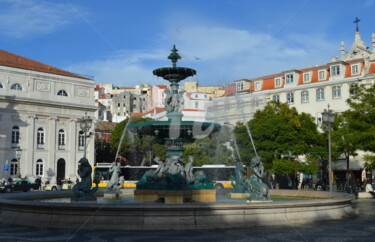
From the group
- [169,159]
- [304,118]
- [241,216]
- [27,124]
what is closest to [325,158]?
[304,118]

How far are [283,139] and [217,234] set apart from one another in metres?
29.6

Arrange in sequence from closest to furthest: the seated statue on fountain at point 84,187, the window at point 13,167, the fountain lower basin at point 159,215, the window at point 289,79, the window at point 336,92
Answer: the fountain lower basin at point 159,215
the seated statue on fountain at point 84,187
the window at point 336,92
the window at point 13,167
the window at point 289,79

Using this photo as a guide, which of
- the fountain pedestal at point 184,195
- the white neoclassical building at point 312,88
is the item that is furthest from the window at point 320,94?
the fountain pedestal at point 184,195

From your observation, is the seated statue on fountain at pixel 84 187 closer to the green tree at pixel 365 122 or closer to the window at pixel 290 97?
the green tree at pixel 365 122

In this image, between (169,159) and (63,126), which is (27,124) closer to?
(63,126)

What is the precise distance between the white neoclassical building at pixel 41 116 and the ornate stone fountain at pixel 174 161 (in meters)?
34.3

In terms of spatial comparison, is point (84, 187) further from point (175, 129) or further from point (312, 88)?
point (312, 88)

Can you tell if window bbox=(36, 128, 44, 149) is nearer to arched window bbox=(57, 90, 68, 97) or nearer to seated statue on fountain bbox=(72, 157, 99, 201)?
arched window bbox=(57, 90, 68, 97)

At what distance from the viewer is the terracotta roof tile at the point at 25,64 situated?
162 feet

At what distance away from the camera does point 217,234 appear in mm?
9250

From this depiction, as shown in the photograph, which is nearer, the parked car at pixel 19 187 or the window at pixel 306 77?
the parked car at pixel 19 187

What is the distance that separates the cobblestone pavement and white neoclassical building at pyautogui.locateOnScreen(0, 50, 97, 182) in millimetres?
39348

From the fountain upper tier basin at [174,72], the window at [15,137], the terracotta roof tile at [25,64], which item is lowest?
the window at [15,137]

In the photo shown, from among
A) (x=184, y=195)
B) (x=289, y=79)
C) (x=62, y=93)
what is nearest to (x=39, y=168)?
(x=62, y=93)
